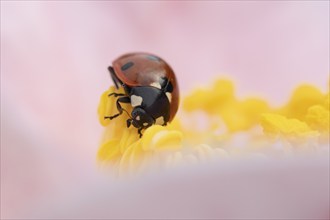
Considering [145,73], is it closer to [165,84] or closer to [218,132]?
[165,84]

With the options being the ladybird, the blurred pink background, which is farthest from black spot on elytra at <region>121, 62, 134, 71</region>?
the blurred pink background

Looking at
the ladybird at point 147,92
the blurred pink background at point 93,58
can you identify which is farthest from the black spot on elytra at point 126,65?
the blurred pink background at point 93,58

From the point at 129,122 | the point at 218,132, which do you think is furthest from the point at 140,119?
the point at 218,132

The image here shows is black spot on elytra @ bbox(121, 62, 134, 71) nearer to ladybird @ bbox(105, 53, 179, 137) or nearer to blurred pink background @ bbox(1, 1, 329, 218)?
ladybird @ bbox(105, 53, 179, 137)

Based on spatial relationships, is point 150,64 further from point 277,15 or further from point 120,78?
point 277,15

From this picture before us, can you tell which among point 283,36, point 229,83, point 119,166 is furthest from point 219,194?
point 283,36

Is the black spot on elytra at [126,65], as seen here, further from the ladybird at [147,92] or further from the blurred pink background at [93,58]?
the blurred pink background at [93,58]
